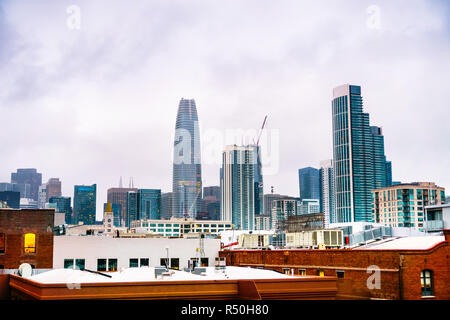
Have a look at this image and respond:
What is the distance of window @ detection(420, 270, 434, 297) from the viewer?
2436 centimetres

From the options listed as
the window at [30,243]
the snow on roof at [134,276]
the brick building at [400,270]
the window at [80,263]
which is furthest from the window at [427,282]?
the window at [30,243]

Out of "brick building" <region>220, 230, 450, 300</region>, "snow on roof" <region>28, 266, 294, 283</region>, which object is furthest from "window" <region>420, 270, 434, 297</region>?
"snow on roof" <region>28, 266, 294, 283</region>

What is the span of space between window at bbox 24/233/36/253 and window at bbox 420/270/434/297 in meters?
26.6

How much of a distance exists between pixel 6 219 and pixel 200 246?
15350 mm

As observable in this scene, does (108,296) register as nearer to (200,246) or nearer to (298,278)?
(298,278)

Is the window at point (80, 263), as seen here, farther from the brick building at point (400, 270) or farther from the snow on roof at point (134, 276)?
the snow on roof at point (134, 276)

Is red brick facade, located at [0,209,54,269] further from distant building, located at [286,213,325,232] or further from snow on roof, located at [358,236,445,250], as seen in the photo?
snow on roof, located at [358,236,445,250]

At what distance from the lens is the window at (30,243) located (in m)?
37.2
